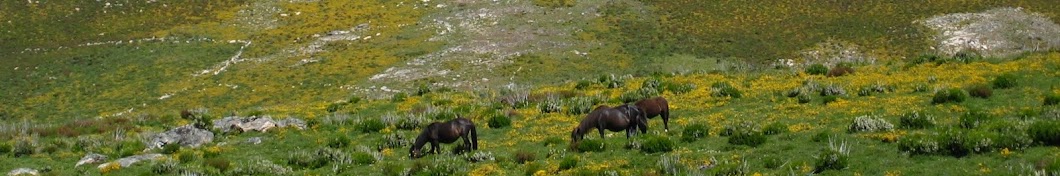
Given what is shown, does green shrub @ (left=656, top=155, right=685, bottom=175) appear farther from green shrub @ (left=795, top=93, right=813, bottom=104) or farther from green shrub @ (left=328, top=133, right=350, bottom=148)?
green shrub @ (left=795, top=93, right=813, bottom=104)

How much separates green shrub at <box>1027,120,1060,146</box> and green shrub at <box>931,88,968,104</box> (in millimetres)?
9203

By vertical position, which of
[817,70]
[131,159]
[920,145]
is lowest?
[817,70]

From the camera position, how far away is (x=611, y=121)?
2153 centimetres

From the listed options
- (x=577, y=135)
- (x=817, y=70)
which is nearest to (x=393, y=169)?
(x=577, y=135)

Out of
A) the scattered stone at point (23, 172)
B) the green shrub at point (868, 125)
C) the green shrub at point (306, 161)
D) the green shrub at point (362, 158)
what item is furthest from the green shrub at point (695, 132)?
the scattered stone at point (23, 172)

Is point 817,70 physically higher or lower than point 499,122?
lower

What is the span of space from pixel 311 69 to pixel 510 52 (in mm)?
12832

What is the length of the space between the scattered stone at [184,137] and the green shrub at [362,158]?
A: 27.6 ft

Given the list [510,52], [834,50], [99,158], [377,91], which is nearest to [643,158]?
[99,158]

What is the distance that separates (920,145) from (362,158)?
1147 cm

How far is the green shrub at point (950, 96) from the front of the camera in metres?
25.1

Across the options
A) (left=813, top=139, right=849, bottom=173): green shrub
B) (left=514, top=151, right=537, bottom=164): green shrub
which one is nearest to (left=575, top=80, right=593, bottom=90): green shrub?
(left=514, top=151, right=537, bottom=164): green shrub

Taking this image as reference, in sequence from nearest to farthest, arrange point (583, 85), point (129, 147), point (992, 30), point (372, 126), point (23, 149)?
point (129, 147) → point (23, 149) → point (372, 126) → point (583, 85) → point (992, 30)

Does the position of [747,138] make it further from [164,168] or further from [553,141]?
[164,168]
